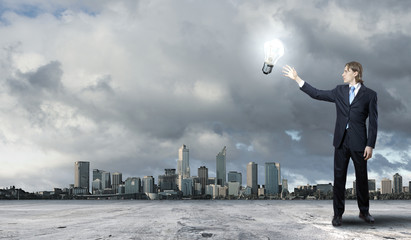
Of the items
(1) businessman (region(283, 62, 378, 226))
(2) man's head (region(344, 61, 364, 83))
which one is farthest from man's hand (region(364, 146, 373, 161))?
(2) man's head (region(344, 61, 364, 83))

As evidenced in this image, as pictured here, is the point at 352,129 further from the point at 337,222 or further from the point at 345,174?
the point at 337,222

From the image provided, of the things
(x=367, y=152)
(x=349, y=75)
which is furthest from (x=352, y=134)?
(x=349, y=75)

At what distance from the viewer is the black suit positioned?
8109 mm

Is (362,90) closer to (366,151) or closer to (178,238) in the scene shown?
(366,151)

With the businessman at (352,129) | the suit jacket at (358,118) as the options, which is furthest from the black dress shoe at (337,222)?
the suit jacket at (358,118)

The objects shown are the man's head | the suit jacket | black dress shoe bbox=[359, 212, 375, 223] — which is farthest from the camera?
black dress shoe bbox=[359, 212, 375, 223]

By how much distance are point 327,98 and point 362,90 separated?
0.81 metres

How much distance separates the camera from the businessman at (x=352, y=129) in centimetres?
811

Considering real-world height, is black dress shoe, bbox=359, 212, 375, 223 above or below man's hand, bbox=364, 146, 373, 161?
below

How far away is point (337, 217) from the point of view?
8.28m

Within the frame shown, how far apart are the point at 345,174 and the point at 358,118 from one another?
1.30m

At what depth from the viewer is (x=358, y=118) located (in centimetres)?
817

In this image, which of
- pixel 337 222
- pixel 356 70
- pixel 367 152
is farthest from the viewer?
pixel 356 70

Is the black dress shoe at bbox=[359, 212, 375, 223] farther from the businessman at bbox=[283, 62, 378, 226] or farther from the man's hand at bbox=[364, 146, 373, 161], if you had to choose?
the man's hand at bbox=[364, 146, 373, 161]
